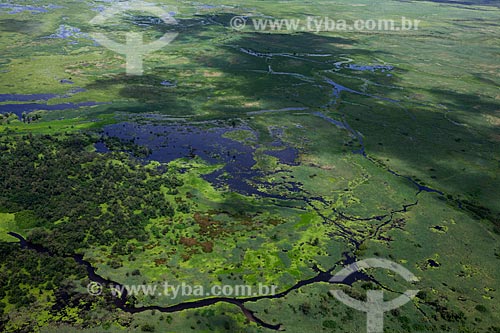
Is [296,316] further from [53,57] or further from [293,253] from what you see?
[53,57]

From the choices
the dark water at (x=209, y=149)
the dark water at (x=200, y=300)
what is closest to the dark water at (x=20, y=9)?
the dark water at (x=209, y=149)

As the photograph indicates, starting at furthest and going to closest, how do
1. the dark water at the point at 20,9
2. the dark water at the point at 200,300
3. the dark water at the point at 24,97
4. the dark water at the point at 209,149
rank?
the dark water at the point at 20,9, the dark water at the point at 24,97, the dark water at the point at 209,149, the dark water at the point at 200,300

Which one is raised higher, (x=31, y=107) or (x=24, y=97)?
(x=24, y=97)

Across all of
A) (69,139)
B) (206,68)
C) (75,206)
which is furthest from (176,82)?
(75,206)

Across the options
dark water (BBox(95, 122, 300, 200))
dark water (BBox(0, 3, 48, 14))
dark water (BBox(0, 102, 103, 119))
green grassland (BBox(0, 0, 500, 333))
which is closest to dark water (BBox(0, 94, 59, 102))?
green grassland (BBox(0, 0, 500, 333))

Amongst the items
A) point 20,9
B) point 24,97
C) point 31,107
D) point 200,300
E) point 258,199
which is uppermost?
point 20,9

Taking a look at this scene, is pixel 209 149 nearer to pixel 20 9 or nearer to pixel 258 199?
pixel 258 199

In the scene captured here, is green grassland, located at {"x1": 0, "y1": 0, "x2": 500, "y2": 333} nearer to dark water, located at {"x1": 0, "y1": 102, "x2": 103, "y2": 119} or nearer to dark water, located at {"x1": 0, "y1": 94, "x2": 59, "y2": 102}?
dark water, located at {"x1": 0, "y1": 94, "x2": 59, "y2": 102}

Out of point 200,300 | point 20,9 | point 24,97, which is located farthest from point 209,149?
point 20,9

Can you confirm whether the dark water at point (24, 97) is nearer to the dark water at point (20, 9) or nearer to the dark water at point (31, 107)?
the dark water at point (31, 107)

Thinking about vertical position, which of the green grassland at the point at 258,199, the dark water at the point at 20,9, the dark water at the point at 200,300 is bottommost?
the dark water at the point at 200,300
